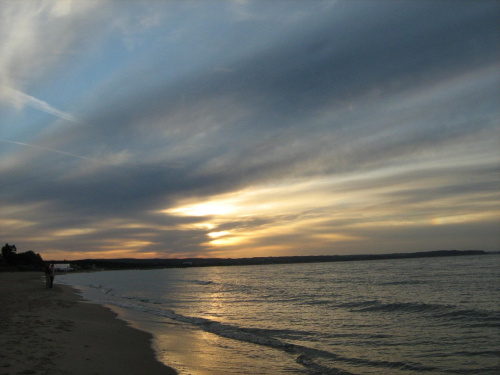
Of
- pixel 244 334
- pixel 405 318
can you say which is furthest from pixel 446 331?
pixel 244 334

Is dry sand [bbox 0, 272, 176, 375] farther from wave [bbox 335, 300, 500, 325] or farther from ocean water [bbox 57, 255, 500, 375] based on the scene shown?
wave [bbox 335, 300, 500, 325]

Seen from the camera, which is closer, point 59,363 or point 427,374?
point 59,363

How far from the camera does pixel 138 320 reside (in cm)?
2056

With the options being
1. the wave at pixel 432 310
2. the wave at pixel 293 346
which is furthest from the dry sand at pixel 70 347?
the wave at pixel 432 310

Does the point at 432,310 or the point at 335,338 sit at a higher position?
the point at 335,338

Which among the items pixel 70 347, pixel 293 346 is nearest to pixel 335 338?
pixel 293 346

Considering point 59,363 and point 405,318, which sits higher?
point 59,363

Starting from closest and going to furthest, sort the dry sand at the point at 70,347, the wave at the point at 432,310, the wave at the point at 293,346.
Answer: the dry sand at the point at 70,347 < the wave at the point at 293,346 < the wave at the point at 432,310

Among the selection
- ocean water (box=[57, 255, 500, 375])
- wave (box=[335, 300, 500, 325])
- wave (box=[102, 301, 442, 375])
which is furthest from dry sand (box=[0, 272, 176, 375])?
wave (box=[335, 300, 500, 325])

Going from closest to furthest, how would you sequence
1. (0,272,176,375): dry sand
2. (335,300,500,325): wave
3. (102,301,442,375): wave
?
(0,272,176,375): dry sand, (102,301,442,375): wave, (335,300,500,325): wave

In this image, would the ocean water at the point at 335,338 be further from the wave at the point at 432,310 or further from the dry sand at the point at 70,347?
the dry sand at the point at 70,347

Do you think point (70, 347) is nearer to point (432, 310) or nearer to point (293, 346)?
point (293, 346)

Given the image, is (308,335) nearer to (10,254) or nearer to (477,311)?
(477,311)

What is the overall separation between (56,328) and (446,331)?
1619 centimetres
